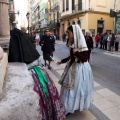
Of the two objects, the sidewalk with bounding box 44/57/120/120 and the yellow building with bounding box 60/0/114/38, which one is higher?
the yellow building with bounding box 60/0/114/38

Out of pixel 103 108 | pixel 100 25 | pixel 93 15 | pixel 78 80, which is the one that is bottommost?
pixel 103 108

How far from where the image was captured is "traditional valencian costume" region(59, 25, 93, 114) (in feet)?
10.0

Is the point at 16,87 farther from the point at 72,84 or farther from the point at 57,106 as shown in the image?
the point at 72,84

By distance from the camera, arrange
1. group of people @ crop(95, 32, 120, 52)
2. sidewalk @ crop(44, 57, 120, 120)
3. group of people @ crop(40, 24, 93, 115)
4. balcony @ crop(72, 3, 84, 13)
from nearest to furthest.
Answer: group of people @ crop(40, 24, 93, 115) < sidewalk @ crop(44, 57, 120, 120) < group of people @ crop(95, 32, 120, 52) < balcony @ crop(72, 3, 84, 13)

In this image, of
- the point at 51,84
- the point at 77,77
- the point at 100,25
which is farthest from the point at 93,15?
A: the point at 51,84

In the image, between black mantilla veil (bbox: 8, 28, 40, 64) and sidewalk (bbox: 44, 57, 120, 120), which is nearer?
black mantilla veil (bbox: 8, 28, 40, 64)

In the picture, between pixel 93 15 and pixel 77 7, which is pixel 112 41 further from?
pixel 77 7

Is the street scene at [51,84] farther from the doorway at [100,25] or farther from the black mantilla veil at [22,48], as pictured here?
the doorway at [100,25]

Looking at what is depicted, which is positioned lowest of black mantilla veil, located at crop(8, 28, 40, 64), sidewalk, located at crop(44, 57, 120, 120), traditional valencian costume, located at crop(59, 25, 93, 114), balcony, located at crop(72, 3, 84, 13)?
sidewalk, located at crop(44, 57, 120, 120)

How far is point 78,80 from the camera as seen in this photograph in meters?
3.06

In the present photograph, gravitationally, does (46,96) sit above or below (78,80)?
above

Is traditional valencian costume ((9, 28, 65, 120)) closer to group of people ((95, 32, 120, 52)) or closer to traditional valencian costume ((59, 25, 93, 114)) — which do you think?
traditional valencian costume ((59, 25, 93, 114))

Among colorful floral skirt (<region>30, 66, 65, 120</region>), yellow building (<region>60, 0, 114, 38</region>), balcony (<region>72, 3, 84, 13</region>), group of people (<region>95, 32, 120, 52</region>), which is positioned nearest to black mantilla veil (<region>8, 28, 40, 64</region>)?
colorful floral skirt (<region>30, 66, 65, 120</region>)

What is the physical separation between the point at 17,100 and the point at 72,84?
1.72 meters
